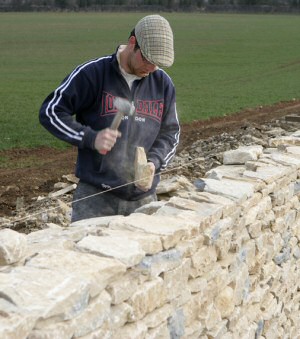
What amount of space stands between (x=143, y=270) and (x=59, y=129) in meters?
1.29

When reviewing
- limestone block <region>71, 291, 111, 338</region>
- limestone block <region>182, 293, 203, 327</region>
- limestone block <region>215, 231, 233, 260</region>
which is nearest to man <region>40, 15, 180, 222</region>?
limestone block <region>215, 231, 233, 260</region>

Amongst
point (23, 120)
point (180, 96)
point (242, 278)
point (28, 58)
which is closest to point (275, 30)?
point (28, 58)

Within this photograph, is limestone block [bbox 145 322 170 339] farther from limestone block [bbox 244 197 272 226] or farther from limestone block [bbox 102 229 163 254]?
A: limestone block [bbox 244 197 272 226]

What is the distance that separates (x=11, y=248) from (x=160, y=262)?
908mm

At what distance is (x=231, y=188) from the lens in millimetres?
5266

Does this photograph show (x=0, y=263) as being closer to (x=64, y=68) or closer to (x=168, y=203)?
(x=168, y=203)

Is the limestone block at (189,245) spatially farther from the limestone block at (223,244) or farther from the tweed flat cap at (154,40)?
the tweed flat cap at (154,40)

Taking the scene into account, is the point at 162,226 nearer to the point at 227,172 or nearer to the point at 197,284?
the point at 197,284

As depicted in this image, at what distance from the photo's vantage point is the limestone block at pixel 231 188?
200 inches

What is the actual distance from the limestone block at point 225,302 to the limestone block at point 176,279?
71cm

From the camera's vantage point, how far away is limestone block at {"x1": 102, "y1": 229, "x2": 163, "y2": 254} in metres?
3.67

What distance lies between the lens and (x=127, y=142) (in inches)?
186

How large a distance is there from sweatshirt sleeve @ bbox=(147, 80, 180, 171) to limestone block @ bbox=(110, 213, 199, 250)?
71 cm

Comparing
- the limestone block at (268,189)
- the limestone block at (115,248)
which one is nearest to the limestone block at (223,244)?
the limestone block at (268,189)
